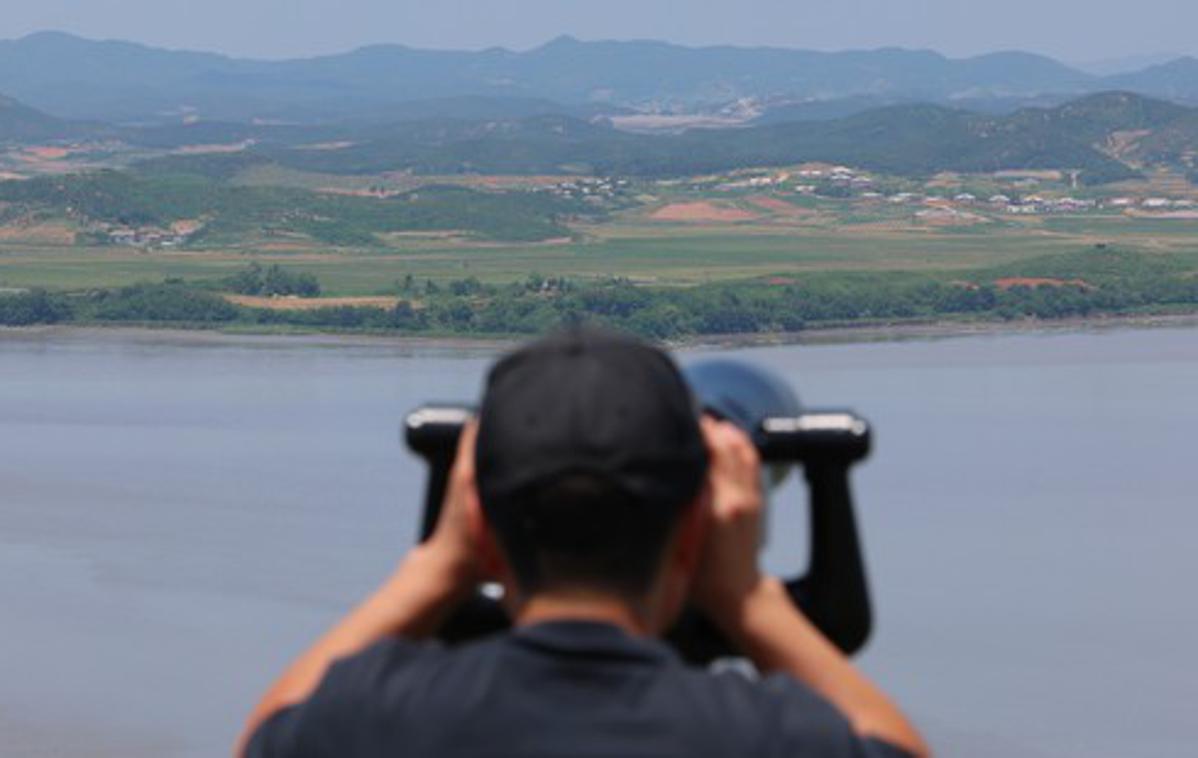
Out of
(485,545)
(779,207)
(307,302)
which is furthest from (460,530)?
(779,207)

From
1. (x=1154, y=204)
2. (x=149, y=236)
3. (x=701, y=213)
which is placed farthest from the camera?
(x=1154, y=204)

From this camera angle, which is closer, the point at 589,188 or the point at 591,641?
the point at 591,641

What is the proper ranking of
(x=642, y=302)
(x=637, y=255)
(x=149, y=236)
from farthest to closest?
(x=149, y=236)
(x=637, y=255)
(x=642, y=302)

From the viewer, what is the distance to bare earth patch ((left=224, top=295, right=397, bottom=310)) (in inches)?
1617

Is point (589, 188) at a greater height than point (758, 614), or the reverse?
point (758, 614)

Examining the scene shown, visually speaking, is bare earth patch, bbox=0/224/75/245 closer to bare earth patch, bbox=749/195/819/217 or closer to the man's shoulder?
bare earth patch, bbox=749/195/819/217

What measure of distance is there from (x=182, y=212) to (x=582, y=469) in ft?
193

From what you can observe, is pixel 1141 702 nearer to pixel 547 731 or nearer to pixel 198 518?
pixel 198 518

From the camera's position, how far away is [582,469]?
1.22m

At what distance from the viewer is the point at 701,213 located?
64.7 meters

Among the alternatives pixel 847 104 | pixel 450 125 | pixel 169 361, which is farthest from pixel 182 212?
pixel 847 104

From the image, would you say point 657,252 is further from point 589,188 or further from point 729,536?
point 729,536

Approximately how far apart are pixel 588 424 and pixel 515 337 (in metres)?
37.7

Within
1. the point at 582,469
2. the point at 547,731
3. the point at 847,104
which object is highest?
the point at 582,469
